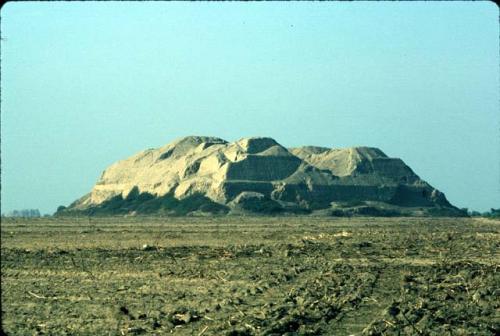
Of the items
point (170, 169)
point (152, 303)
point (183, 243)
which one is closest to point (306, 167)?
point (170, 169)

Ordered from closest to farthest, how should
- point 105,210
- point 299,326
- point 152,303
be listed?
1. point 299,326
2. point 152,303
3. point 105,210

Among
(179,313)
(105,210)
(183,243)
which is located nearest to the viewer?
(179,313)

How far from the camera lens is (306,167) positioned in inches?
3875

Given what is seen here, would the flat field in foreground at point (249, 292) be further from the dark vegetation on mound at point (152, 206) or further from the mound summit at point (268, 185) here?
the dark vegetation on mound at point (152, 206)

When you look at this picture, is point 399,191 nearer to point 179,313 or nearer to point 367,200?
point 367,200

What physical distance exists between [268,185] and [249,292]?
255 feet

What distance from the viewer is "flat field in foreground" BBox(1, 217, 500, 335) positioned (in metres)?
11.4

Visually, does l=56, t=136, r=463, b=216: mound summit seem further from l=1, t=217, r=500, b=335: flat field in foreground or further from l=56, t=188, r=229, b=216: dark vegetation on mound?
l=1, t=217, r=500, b=335: flat field in foreground

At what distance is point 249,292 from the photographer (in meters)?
15.2

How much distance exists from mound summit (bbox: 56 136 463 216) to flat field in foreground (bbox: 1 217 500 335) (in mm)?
61519

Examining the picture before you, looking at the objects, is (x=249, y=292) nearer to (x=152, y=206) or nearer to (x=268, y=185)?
(x=268, y=185)

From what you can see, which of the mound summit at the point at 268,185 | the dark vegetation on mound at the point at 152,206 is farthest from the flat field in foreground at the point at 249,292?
the dark vegetation on mound at the point at 152,206

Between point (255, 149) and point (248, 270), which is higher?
point (255, 149)

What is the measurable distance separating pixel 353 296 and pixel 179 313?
324cm
